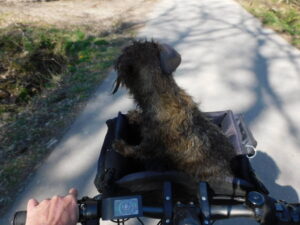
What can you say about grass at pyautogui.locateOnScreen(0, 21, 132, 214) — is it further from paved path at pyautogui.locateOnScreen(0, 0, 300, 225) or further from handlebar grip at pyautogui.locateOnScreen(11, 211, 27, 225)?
handlebar grip at pyautogui.locateOnScreen(11, 211, 27, 225)

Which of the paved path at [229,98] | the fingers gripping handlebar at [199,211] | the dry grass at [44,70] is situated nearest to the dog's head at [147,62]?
the fingers gripping handlebar at [199,211]

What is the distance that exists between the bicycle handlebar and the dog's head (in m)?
1.10

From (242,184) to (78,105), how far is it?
3.45 meters

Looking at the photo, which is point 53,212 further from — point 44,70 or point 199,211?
point 44,70

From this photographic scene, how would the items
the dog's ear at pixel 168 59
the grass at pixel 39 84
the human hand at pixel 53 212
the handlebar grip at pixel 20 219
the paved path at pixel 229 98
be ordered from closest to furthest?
1. the human hand at pixel 53 212
2. the handlebar grip at pixel 20 219
3. the dog's ear at pixel 168 59
4. the paved path at pixel 229 98
5. the grass at pixel 39 84

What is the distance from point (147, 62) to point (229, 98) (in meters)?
2.98

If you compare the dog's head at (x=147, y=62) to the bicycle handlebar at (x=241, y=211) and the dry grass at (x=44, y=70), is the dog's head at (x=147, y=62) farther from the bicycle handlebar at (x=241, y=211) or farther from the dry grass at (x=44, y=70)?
the dry grass at (x=44, y=70)

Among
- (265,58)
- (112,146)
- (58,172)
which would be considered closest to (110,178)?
(112,146)

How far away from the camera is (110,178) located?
190 cm

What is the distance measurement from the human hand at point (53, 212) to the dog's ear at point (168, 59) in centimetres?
123

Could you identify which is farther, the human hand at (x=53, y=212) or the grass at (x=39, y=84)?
the grass at (x=39, y=84)

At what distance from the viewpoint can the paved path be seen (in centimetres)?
340

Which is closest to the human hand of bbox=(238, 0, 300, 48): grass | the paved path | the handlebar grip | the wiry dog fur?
the handlebar grip

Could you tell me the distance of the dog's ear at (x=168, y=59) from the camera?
2.18 metres
